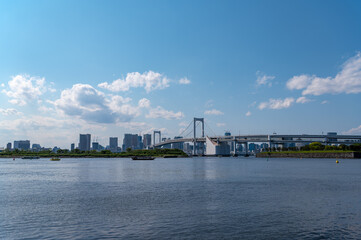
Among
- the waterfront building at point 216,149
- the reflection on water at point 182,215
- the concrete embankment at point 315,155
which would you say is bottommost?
the reflection on water at point 182,215

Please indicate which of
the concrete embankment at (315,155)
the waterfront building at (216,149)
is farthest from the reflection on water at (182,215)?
the waterfront building at (216,149)

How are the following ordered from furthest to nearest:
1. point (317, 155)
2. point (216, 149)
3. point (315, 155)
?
point (216, 149) < point (315, 155) < point (317, 155)

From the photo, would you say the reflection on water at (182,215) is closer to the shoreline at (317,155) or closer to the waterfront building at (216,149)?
the shoreline at (317,155)

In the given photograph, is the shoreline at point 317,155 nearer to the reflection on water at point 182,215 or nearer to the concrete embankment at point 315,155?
the concrete embankment at point 315,155

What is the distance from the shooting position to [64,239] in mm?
13445

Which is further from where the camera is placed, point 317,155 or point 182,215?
point 317,155

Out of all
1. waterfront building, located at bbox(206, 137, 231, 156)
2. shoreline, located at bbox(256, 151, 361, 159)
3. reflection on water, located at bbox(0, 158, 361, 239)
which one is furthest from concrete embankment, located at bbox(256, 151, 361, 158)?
reflection on water, located at bbox(0, 158, 361, 239)

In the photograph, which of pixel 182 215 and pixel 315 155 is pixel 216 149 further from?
pixel 182 215

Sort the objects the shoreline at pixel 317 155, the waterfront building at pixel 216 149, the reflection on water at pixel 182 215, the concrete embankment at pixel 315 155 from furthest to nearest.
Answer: the waterfront building at pixel 216 149, the concrete embankment at pixel 315 155, the shoreline at pixel 317 155, the reflection on water at pixel 182 215

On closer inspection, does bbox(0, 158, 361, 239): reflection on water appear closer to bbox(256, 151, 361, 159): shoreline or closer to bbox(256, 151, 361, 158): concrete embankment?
bbox(256, 151, 361, 159): shoreline

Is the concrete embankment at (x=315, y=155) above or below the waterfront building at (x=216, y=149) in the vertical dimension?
below

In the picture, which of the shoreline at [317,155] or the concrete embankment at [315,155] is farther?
the concrete embankment at [315,155]

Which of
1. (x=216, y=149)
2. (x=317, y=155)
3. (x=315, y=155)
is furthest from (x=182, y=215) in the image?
(x=216, y=149)

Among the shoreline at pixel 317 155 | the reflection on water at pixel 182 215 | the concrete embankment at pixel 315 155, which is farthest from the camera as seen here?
the concrete embankment at pixel 315 155
